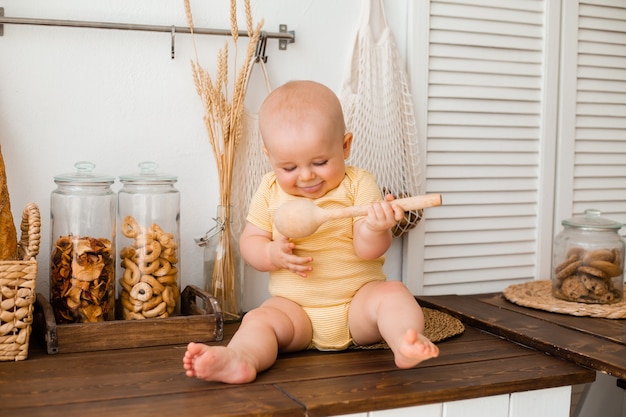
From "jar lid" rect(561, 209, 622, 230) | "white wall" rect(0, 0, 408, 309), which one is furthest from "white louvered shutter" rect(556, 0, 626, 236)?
"white wall" rect(0, 0, 408, 309)

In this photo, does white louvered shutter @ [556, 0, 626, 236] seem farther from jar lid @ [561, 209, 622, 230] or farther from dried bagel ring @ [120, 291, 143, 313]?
dried bagel ring @ [120, 291, 143, 313]

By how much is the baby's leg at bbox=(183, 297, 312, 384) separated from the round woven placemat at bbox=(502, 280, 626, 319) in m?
0.68

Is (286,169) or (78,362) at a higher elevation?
(286,169)

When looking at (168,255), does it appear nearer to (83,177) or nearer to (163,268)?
(163,268)

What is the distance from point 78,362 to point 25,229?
33 cm

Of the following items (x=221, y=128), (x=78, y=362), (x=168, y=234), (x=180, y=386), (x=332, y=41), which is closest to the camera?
(x=180, y=386)

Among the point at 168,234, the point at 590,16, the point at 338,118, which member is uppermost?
the point at 590,16

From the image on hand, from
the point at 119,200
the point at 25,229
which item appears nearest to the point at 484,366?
the point at 119,200

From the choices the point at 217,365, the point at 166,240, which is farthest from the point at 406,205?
the point at 166,240

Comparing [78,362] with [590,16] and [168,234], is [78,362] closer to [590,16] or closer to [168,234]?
[168,234]

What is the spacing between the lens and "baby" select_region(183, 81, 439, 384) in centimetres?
138

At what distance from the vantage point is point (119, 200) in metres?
1.61

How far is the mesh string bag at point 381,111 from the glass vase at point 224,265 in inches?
14.4

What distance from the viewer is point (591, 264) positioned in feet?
6.03
